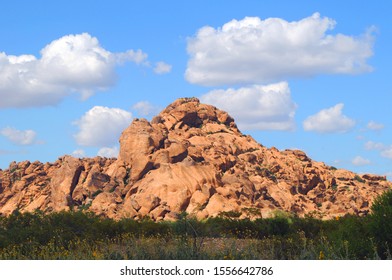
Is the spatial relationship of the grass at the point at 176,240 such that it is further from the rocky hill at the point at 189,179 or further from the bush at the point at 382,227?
the rocky hill at the point at 189,179

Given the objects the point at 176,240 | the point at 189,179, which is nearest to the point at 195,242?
the point at 176,240

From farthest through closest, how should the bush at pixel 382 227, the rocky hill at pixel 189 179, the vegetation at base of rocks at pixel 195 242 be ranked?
the rocky hill at pixel 189 179 < the bush at pixel 382 227 < the vegetation at base of rocks at pixel 195 242

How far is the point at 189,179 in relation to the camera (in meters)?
64.6

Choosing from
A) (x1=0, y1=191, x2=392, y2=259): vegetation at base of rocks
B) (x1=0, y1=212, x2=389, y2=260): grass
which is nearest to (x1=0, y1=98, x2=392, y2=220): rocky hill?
(x1=0, y1=212, x2=389, y2=260): grass

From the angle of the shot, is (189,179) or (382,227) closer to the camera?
(382,227)

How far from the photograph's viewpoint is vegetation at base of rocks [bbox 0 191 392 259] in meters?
13.6

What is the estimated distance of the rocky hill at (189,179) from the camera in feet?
205

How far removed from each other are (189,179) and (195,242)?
51449mm

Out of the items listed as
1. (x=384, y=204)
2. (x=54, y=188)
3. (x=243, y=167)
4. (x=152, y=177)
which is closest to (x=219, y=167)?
(x=243, y=167)

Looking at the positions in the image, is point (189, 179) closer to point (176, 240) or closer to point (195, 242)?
point (176, 240)

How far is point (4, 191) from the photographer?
85188 mm

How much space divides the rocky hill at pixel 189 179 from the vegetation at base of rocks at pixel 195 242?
23724 millimetres

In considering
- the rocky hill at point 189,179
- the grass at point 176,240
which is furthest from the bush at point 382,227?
the rocky hill at point 189,179

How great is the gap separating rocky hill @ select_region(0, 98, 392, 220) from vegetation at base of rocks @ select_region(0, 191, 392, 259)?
23724 millimetres
